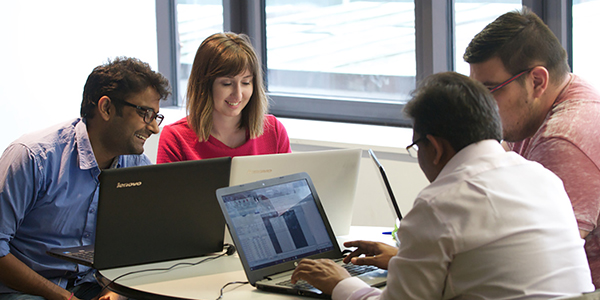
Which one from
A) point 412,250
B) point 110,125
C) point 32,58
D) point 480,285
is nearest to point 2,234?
point 110,125

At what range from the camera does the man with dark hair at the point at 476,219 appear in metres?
1.10

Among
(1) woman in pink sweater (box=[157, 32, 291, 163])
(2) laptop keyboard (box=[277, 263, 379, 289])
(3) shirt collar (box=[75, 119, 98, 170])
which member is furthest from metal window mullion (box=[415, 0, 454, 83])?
(3) shirt collar (box=[75, 119, 98, 170])

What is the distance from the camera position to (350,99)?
3.77m

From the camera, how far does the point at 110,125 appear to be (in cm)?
190

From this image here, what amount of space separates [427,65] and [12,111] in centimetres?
242

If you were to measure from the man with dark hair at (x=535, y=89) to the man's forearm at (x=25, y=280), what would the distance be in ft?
4.69

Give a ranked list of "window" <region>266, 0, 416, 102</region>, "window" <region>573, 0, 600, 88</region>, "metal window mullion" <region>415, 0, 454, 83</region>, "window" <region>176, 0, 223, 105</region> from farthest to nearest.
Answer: "window" <region>176, 0, 223, 105</region>
"window" <region>266, 0, 416, 102</region>
"metal window mullion" <region>415, 0, 454, 83</region>
"window" <region>573, 0, 600, 88</region>

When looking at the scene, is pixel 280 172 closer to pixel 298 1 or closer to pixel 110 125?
pixel 110 125

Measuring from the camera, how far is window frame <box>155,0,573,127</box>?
2939 mm

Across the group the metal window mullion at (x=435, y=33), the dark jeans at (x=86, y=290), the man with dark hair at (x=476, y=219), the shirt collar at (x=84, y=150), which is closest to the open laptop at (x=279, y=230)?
the man with dark hair at (x=476, y=219)

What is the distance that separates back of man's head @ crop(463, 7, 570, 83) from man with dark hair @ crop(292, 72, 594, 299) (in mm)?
463

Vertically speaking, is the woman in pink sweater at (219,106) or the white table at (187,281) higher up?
the woman in pink sweater at (219,106)

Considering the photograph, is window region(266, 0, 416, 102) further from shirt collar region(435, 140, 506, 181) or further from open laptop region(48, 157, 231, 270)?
shirt collar region(435, 140, 506, 181)

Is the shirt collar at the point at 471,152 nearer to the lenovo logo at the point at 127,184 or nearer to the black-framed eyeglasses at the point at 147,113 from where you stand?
the lenovo logo at the point at 127,184
